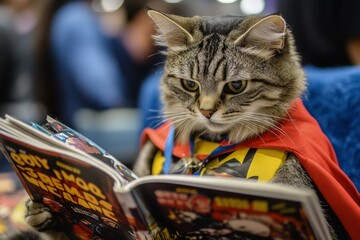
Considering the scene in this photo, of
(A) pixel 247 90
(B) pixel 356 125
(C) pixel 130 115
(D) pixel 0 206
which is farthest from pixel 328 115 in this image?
(C) pixel 130 115

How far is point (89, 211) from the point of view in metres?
0.91

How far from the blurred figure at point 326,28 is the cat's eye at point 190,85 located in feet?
2.02

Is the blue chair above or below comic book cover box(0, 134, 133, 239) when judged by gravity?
below

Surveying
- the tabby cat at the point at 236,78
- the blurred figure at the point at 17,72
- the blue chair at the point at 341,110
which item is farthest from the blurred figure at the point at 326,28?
the blurred figure at the point at 17,72

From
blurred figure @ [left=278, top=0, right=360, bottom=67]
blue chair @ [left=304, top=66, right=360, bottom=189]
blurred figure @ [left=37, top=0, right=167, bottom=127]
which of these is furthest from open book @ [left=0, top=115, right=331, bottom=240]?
blurred figure @ [left=37, top=0, right=167, bottom=127]

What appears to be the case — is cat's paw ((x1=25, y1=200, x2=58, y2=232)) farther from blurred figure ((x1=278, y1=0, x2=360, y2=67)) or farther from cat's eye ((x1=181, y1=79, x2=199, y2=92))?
blurred figure ((x1=278, y1=0, x2=360, y2=67))

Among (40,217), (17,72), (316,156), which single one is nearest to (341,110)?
(316,156)

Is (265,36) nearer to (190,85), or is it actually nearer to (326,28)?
(190,85)

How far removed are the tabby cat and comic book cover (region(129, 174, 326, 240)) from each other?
178mm

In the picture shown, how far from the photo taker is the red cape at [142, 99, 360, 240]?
91 centimetres

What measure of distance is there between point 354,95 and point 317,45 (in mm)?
418

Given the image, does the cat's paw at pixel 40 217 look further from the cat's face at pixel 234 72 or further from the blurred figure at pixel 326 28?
the blurred figure at pixel 326 28

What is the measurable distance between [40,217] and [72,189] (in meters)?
0.16

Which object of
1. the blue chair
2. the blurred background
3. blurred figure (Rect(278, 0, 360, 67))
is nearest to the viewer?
the blue chair
